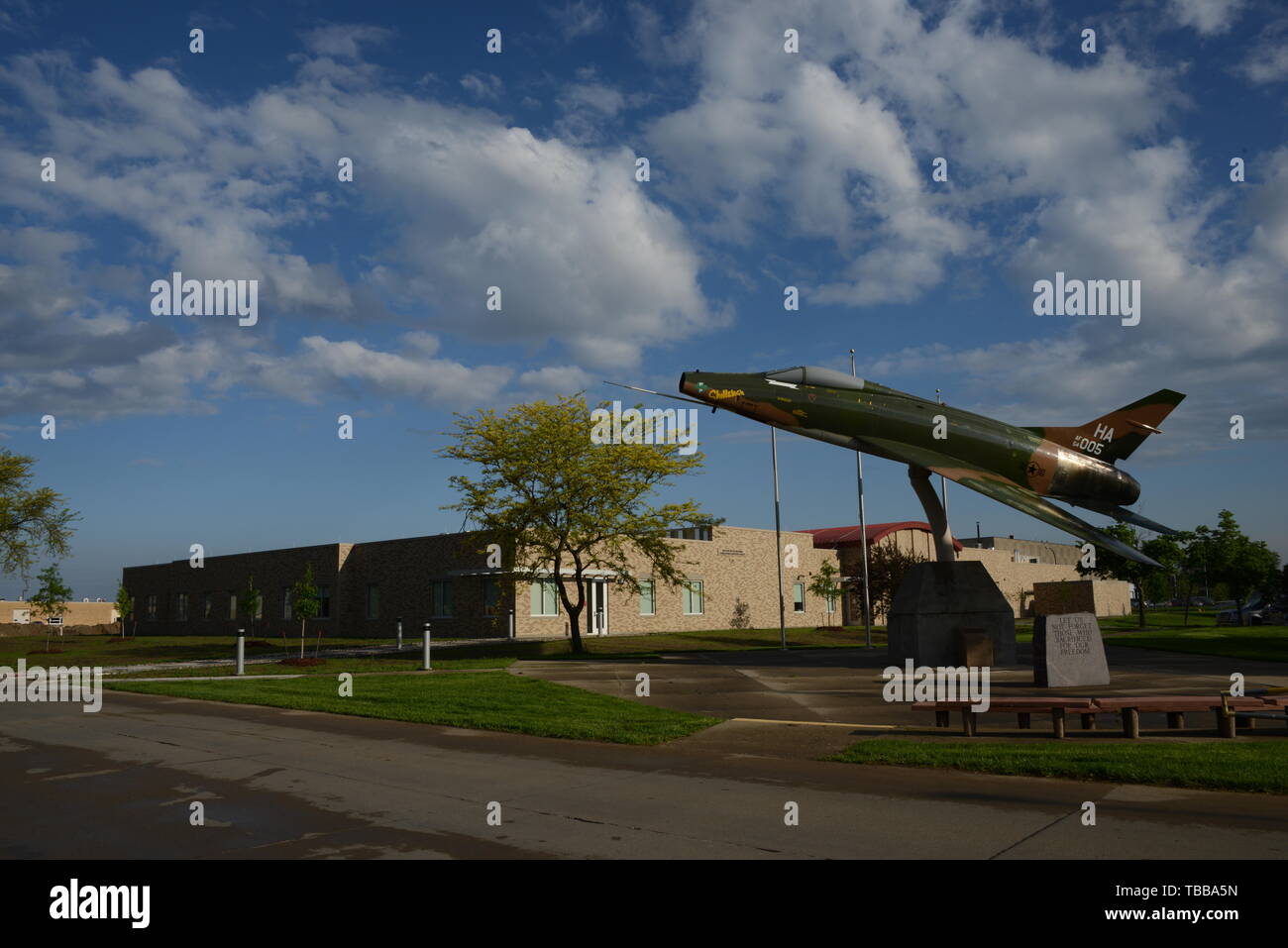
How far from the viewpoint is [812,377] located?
21984 mm

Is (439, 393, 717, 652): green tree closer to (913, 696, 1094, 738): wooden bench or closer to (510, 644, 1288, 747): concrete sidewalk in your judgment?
(510, 644, 1288, 747): concrete sidewalk

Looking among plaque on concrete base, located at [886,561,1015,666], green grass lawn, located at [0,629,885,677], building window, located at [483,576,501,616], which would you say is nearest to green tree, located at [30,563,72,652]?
green grass lawn, located at [0,629,885,677]

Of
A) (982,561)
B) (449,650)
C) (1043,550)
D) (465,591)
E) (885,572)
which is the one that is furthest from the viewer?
(1043,550)

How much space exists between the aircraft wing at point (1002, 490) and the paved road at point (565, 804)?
33.8ft

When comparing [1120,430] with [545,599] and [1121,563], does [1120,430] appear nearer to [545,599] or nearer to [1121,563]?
[545,599]

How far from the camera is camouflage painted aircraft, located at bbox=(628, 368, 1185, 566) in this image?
2186 cm

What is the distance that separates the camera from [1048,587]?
190 ft

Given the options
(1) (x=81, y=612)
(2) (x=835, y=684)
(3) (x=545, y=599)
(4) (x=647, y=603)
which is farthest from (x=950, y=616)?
(1) (x=81, y=612)

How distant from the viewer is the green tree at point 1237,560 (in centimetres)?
5888

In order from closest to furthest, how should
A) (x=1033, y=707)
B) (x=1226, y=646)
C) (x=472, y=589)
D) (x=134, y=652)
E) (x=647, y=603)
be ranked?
(x=1033, y=707) → (x=1226, y=646) → (x=134, y=652) → (x=472, y=589) → (x=647, y=603)

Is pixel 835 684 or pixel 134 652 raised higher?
pixel 835 684

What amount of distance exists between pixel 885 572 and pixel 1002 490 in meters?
28.0
